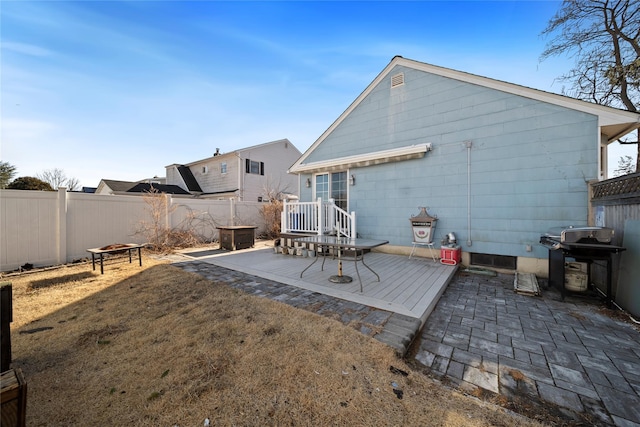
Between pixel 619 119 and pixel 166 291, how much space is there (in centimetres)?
887

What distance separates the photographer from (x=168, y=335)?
271 cm

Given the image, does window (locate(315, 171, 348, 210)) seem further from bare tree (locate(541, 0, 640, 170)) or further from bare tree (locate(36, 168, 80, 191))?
bare tree (locate(36, 168, 80, 191))

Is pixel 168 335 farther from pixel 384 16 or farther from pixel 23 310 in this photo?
pixel 384 16

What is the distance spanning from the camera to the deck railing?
697 centimetres

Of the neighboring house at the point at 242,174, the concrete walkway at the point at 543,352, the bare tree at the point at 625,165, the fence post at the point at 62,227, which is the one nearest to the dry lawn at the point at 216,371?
the concrete walkway at the point at 543,352

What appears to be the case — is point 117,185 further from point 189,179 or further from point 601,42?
point 601,42

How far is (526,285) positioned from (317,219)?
16.3 feet

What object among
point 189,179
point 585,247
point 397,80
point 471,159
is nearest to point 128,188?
point 189,179

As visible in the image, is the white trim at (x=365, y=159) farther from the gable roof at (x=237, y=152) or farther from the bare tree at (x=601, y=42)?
the gable roof at (x=237, y=152)

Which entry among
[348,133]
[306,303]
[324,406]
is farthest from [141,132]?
[324,406]

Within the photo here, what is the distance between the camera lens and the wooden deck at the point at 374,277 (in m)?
3.46

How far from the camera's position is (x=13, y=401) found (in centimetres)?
115

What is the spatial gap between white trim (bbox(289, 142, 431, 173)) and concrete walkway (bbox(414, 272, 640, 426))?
3.98 m

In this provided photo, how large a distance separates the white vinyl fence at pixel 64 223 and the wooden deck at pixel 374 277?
10.8ft
